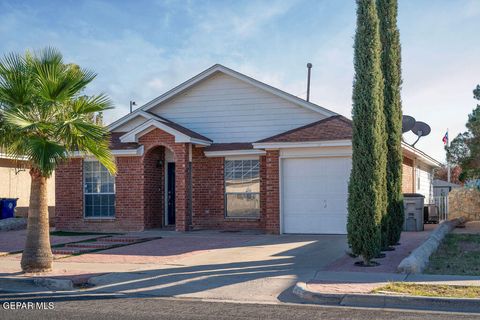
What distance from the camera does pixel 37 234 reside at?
11.2 m

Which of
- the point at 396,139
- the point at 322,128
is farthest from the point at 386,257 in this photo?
the point at 322,128

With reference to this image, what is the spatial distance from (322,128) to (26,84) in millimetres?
9561

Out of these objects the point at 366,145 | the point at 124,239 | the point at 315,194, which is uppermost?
the point at 366,145

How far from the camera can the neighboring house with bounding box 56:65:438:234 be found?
1716 cm

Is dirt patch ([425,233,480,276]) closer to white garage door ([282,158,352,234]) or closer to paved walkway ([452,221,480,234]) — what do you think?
paved walkway ([452,221,480,234])

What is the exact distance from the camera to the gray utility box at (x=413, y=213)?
18.0 metres

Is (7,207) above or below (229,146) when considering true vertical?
below

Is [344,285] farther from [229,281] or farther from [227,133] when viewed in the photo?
Result: [227,133]

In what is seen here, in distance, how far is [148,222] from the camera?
752 inches

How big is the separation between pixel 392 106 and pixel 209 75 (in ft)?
25.6

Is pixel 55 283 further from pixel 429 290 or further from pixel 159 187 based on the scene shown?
pixel 159 187

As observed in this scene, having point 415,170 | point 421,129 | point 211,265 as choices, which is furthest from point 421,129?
point 211,265

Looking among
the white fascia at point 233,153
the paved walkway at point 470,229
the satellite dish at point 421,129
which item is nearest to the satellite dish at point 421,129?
the satellite dish at point 421,129

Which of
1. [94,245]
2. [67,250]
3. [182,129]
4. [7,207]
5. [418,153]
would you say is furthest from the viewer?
[7,207]
